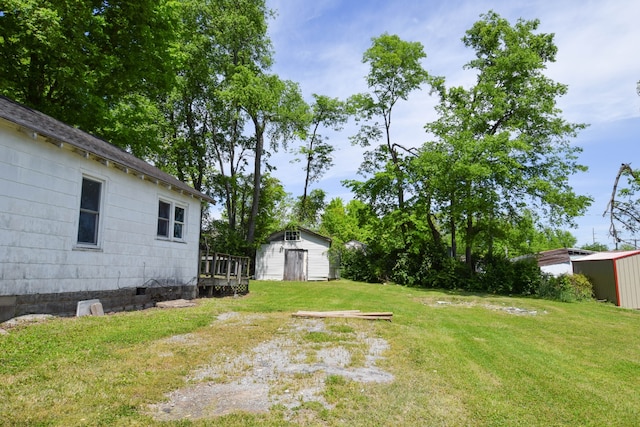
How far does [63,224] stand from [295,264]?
72.8 feet

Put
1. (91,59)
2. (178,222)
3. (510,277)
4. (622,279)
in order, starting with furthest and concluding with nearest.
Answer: (510,277)
(622,279)
(91,59)
(178,222)

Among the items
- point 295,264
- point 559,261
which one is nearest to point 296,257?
point 295,264

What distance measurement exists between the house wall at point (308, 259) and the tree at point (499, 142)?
909cm

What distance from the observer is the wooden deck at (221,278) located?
14.0 m

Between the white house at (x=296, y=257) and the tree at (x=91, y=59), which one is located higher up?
the tree at (x=91, y=59)

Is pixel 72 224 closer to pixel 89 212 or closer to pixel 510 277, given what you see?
pixel 89 212

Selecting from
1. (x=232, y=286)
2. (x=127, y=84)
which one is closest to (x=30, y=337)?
(x=232, y=286)

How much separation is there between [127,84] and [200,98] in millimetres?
16447

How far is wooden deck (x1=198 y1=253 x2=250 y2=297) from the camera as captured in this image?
14.0 m

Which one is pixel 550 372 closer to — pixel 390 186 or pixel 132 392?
pixel 132 392

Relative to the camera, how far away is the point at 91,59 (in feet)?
45.2

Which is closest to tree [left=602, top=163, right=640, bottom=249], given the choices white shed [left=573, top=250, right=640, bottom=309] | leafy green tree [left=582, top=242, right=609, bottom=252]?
white shed [left=573, top=250, right=640, bottom=309]

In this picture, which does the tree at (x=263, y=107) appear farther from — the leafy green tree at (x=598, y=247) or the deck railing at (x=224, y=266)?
the leafy green tree at (x=598, y=247)

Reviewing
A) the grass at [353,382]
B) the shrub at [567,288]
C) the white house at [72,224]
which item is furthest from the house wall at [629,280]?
the white house at [72,224]
